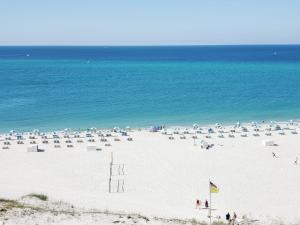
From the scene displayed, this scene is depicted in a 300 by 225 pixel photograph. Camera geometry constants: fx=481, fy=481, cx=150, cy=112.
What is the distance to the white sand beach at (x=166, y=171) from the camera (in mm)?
23219

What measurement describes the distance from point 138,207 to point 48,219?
20.6 ft

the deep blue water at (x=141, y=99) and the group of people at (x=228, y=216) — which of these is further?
the deep blue water at (x=141, y=99)

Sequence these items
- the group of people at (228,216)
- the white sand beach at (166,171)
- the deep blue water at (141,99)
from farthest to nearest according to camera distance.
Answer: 1. the deep blue water at (141,99)
2. the white sand beach at (166,171)
3. the group of people at (228,216)

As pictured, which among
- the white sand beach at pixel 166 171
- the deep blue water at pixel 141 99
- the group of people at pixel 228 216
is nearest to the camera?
the group of people at pixel 228 216

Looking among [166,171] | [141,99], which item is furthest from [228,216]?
[141,99]

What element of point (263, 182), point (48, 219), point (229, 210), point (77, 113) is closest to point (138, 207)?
point (229, 210)

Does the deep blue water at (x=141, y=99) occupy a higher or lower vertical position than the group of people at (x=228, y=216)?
higher

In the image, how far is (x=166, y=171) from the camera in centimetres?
3028

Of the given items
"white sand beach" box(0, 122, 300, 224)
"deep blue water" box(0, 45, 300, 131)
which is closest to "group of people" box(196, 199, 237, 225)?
"white sand beach" box(0, 122, 300, 224)

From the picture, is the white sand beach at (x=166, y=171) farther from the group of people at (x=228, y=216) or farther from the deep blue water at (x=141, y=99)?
the deep blue water at (x=141, y=99)

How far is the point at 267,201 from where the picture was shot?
24750 mm

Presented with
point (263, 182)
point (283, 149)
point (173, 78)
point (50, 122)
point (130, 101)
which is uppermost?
point (173, 78)

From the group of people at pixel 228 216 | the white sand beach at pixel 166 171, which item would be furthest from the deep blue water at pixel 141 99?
the group of people at pixel 228 216

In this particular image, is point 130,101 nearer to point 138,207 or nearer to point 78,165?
point 78,165
